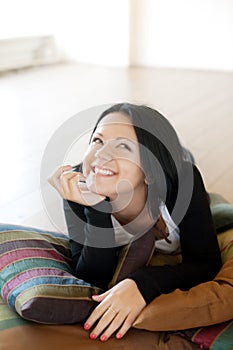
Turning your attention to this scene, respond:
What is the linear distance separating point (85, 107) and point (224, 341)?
2.37 metres

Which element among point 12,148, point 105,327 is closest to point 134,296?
point 105,327

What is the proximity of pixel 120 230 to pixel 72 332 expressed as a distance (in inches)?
11.2

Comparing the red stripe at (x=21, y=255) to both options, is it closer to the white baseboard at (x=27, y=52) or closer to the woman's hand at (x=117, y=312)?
the woman's hand at (x=117, y=312)

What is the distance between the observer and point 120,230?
3.54 feet

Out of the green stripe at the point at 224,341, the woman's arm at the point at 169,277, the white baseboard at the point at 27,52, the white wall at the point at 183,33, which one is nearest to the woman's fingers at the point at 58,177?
the woman's arm at the point at 169,277

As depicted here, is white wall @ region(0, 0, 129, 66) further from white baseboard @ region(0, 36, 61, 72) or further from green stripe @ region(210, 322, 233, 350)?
green stripe @ region(210, 322, 233, 350)

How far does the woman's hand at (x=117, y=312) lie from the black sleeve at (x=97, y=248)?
0.12 m

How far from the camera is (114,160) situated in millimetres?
935

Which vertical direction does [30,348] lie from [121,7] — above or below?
below

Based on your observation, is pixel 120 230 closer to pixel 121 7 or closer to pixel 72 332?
pixel 72 332

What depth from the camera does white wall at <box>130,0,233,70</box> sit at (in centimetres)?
443

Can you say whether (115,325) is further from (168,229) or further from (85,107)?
(85,107)

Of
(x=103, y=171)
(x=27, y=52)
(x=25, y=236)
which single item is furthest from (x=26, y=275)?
(x=27, y=52)

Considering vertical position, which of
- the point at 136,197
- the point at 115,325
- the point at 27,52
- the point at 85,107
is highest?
the point at 136,197
